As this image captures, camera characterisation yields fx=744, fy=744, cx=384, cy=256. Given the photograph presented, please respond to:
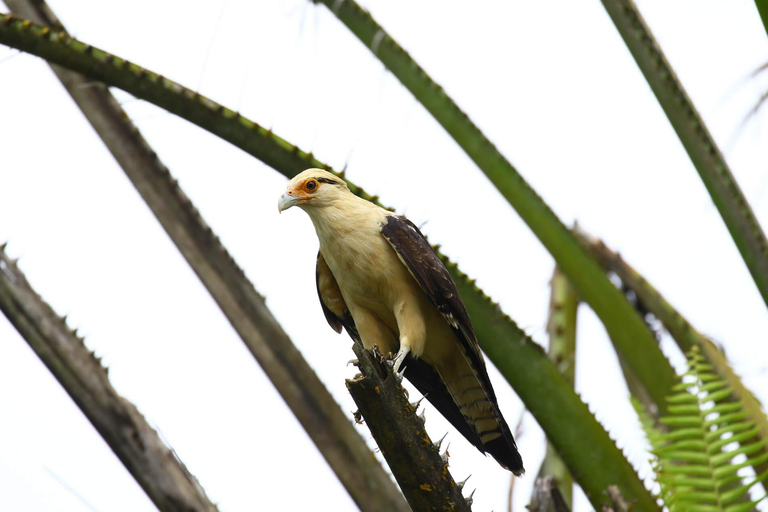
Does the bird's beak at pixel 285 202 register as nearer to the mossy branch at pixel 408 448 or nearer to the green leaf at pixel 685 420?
the mossy branch at pixel 408 448

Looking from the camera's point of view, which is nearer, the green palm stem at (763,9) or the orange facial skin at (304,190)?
the green palm stem at (763,9)

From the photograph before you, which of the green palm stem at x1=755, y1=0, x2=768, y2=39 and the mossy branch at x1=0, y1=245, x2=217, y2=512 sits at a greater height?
the green palm stem at x1=755, y1=0, x2=768, y2=39

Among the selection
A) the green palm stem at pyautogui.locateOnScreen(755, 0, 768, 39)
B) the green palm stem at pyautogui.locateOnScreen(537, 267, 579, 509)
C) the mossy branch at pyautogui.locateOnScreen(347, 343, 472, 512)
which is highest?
the green palm stem at pyautogui.locateOnScreen(755, 0, 768, 39)

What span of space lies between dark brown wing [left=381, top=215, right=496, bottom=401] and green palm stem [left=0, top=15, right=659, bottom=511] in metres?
0.06

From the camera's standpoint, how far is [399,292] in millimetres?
3514

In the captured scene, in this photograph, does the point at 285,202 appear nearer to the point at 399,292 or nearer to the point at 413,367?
the point at 399,292

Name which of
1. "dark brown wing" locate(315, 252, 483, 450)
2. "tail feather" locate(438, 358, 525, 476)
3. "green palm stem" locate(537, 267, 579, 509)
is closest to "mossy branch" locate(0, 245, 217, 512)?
"dark brown wing" locate(315, 252, 483, 450)

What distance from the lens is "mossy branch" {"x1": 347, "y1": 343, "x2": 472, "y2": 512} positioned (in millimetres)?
2486

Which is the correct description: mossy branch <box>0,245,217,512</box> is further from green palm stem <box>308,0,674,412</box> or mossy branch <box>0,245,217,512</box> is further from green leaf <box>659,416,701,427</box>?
green palm stem <box>308,0,674,412</box>

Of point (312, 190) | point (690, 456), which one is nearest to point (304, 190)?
point (312, 190)

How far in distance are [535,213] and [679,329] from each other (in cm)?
102

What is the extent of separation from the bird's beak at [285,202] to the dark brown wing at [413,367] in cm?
43

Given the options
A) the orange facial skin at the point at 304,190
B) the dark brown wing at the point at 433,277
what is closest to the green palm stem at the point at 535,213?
the dark brown wing at the point at 433,277

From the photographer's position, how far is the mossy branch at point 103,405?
110 inches
